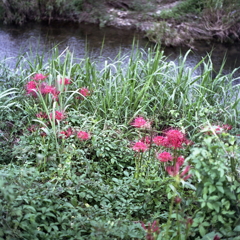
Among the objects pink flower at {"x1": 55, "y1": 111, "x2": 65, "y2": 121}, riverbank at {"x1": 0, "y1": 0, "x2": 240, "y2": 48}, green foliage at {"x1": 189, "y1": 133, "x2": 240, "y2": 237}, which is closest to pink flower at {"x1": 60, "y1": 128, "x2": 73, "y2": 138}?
pink flower at {"x1": 55, "y1": 111, "x2": 65, "y2": 121}

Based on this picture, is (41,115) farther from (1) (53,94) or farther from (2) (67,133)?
(2) (67,133)

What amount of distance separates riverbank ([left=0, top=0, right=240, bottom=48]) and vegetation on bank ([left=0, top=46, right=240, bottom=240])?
4702 mm

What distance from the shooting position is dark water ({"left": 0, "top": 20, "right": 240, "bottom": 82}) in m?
6.89

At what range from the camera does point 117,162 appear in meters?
2.70

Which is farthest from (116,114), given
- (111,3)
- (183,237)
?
(111,3)

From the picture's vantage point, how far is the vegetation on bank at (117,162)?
67.4 inches

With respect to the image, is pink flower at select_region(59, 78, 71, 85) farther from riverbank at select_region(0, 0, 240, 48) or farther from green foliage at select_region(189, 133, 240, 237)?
riverbank at select_region(0, 0, 240, 48)

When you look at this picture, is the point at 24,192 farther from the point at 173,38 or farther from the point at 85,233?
the point at 173,38

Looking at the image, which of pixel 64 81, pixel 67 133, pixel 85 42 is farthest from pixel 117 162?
pixel 85 42

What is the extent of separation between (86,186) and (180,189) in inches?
25.5

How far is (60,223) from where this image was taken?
185cm

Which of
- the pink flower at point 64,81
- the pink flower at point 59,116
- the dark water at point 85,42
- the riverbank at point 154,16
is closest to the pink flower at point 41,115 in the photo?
the pink flower at point 59,116

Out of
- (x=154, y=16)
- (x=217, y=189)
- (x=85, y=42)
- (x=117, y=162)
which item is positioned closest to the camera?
(x=217, y=189)

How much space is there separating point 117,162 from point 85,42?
5.43 m
